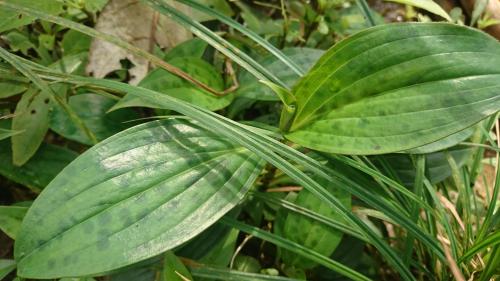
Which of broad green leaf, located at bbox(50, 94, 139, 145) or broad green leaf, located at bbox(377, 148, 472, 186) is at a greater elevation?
broad green leaf, located at bbox(50, 94, 139, 145)

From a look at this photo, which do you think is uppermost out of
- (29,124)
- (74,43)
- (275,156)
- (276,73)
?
(74,43)

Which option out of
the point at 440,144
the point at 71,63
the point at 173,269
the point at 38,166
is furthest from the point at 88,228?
the point at 440,144

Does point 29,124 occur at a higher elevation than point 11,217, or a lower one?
higher

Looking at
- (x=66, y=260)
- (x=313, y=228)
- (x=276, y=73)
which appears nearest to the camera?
(x=66, y=260)

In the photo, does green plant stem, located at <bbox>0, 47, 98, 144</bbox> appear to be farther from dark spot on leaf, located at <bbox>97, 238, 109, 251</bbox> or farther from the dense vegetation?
dark spot on leaf, located at <bbox>97, 238, 109, 251</bbox>

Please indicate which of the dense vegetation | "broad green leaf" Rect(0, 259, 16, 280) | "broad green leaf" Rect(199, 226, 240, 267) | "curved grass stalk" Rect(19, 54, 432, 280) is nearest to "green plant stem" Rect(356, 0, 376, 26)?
the dense vegetation

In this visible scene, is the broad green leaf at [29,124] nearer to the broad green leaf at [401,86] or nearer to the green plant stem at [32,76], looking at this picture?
the green plant stem at [32,76]

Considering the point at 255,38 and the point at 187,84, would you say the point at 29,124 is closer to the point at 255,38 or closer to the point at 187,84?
the point at 187,84
